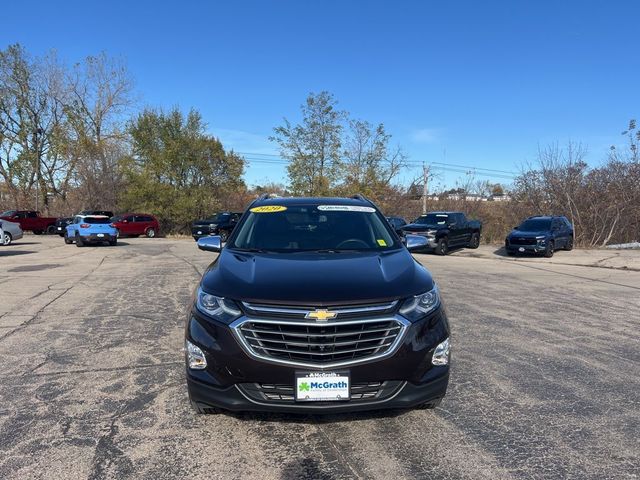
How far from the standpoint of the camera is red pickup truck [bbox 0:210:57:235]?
34847 mm

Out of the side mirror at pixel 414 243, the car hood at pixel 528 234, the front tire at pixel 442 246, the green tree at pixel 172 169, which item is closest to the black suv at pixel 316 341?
the side mirror at pixel 414 243

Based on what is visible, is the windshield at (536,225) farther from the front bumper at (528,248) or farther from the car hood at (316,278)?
the car hood at (316,278)

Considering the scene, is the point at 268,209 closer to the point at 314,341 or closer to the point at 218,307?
the point at 218,307

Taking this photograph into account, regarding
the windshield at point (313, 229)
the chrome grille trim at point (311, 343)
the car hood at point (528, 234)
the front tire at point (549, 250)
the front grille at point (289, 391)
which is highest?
the windshield at point (313, 229)

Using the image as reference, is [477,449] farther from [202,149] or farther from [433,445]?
[202,149]

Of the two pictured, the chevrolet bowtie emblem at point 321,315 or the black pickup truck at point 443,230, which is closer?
the chevrolet bowtie emblem at point 321,315

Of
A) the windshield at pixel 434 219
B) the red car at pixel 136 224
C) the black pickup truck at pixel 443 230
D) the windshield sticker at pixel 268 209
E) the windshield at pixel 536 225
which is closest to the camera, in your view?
the windshield sticker at pixel 268 209

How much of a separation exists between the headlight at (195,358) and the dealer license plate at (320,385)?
668mm

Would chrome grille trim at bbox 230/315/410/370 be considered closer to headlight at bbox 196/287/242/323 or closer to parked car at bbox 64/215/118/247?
headlight at bbox 196/287/242/323

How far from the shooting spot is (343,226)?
4898mm

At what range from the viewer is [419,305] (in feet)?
11.2

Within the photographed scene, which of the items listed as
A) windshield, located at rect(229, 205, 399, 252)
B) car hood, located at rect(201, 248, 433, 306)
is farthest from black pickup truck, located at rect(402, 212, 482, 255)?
car hood, located at rect(201, 248, 433, 306)

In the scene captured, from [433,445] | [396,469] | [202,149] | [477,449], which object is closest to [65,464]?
[396,469]

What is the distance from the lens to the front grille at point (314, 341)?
124 inches
